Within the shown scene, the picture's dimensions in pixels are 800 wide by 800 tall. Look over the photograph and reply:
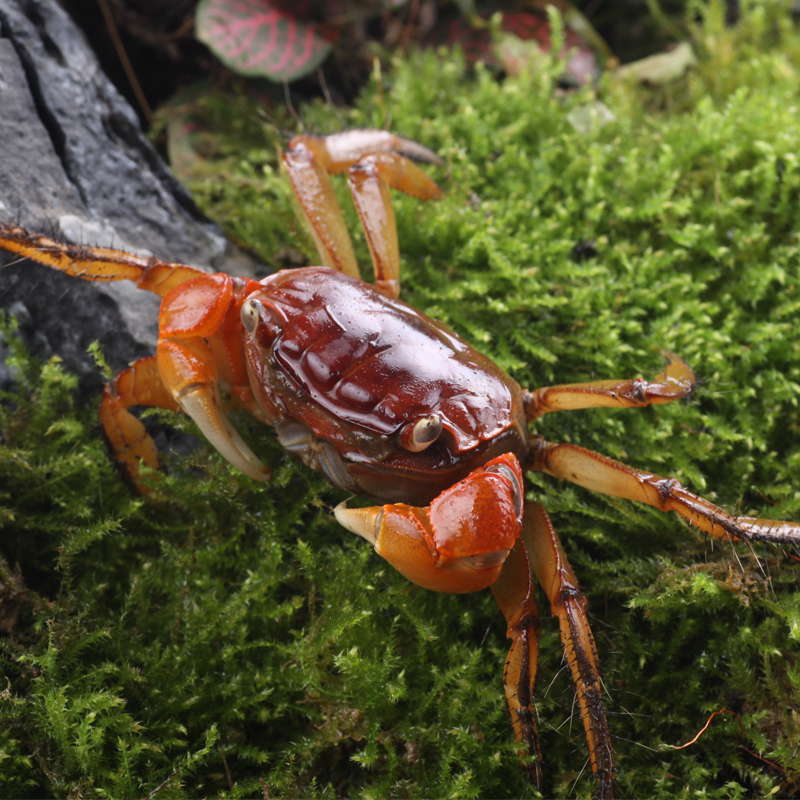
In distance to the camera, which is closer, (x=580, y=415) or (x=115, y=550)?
(x=115, y=550)

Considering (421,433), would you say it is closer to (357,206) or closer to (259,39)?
(357,206)

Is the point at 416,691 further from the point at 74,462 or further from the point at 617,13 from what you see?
the point at 617,13

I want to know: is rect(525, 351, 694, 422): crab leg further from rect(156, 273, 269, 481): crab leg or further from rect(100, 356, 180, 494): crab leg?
rect(100, 356, 180, 494): crab leg

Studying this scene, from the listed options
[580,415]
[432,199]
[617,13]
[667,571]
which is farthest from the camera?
[617,13]

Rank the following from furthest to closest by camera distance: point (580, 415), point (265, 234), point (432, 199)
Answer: point (265, 234)
point (432, 199)
point (580, 415)

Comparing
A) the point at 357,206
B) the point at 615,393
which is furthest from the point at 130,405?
the point at 615,393

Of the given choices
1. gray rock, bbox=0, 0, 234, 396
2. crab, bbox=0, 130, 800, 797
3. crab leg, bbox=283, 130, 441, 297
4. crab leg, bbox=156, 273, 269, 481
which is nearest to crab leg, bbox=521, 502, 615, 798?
crab, bbox=0, 130, 800, 797

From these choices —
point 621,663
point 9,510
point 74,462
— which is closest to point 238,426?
point 74,462
